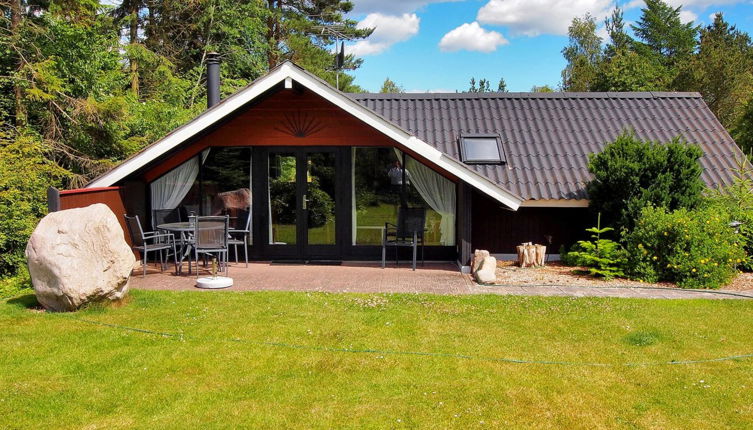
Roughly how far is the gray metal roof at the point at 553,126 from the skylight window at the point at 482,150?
0.16 m

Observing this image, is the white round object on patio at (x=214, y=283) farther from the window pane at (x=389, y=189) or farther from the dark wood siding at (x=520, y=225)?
the dark wood siding at (x=520, y=225)

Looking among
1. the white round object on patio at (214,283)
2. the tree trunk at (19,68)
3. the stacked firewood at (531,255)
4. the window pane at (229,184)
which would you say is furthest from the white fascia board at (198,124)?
the tree trunk at (19,68)

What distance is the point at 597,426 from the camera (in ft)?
14.5

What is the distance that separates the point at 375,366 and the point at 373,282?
3.75m

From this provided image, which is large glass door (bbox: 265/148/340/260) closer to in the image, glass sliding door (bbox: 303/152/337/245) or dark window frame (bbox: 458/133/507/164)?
glass sliding door (bbox: 303/152/337/245)

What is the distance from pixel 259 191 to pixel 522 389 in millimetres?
7337

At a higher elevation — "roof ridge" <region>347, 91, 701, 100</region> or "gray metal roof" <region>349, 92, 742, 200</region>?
"roof ridge" <region>347, 91, 701, 100</region>

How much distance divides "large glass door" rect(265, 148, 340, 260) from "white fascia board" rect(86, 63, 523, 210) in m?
1.56

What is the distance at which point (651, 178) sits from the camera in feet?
32.6

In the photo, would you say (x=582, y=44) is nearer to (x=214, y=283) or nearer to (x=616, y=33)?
(x=616, y=33)

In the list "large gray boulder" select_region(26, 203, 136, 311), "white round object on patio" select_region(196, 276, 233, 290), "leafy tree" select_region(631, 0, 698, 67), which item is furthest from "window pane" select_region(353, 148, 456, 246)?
"leafy tree" select_region(631, 0, 698, 67)

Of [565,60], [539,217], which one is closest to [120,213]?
[539,217]

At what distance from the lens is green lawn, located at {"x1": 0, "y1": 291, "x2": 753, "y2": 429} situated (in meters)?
4.60

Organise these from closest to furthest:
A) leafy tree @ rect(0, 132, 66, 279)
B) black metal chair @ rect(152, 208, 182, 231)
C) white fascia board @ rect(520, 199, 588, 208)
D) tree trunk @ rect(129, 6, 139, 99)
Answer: leafy tree @ rect(0, 132, 66, 279)
white fascia board @ rect(520, 199, 588, 208)
black metal chair @ rect(152, 208, 182, 231)
tree trunk @ rect(129, 6, 139, 99)
